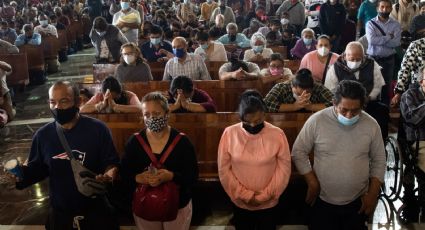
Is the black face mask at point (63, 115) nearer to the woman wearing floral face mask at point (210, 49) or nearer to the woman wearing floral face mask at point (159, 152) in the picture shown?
the woman wearing floral face mask at point (159, 152)

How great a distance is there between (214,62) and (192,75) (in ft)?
4.08

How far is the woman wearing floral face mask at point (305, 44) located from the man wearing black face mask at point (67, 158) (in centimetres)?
564

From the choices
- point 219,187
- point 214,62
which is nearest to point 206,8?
point 214,62

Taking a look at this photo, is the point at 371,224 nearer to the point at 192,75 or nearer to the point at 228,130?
the point at 228,130

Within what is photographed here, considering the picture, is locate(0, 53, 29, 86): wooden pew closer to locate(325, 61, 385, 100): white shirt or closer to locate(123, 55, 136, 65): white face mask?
locate(123, 55, 136, 65): white face mask

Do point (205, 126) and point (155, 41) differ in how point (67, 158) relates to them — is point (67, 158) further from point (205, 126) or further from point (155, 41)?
point (155, 41)

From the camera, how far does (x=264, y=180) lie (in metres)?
3.70

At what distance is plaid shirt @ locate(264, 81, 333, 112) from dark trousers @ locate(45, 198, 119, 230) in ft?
6.91

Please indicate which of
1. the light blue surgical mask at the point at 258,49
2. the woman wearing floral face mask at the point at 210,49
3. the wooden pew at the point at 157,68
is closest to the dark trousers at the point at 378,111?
the light blue surgical mask at the point at 258,49

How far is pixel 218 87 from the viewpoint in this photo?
6500 millimetres

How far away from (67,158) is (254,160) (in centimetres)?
132

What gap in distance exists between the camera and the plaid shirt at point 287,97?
4.97 m

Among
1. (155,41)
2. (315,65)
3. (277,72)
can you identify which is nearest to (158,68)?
(155,41)

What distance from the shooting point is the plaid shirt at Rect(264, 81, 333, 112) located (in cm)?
497
